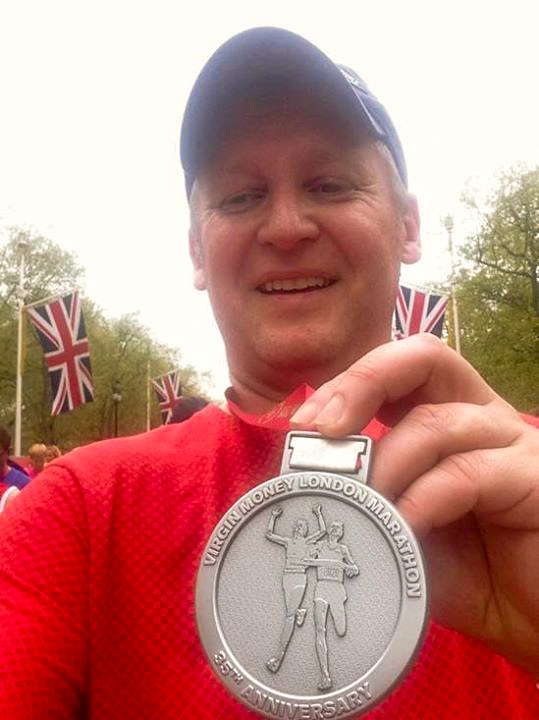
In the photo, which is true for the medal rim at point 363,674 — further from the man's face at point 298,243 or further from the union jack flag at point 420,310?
the union jack flag at point 420,310

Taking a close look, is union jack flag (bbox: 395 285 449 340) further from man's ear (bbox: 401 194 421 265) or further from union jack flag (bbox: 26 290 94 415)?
man's ear (bbox: 401 194 421 265)

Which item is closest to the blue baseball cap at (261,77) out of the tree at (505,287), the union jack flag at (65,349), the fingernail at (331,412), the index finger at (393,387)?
the index finger at (393,387)

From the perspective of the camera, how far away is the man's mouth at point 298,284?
1.80 m

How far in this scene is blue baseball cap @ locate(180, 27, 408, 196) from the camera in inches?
72.8

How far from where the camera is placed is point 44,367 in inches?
1478

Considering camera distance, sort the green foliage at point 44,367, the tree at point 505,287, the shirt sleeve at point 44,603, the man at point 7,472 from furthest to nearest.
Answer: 1. the green foliage at point 44,367
2. the tree at point 505,287
3. the man at point 7,472
4. the shirt sleeve at point 44,603

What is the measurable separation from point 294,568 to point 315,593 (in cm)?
4

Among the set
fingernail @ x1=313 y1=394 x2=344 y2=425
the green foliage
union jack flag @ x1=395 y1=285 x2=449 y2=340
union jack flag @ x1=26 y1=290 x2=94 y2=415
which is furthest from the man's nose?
the green foliage

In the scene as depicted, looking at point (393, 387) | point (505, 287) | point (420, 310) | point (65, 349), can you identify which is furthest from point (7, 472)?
point (505, 287)

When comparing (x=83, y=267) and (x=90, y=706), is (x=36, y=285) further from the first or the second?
(x=90, y=706)

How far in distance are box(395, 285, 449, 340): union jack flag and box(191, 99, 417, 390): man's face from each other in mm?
11394

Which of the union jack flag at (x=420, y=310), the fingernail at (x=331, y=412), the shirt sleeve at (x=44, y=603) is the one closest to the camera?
the fingernail at (x=331, y=412)

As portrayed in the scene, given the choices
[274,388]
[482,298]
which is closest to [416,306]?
[274,388]

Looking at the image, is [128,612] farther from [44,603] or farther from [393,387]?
[393,387]
